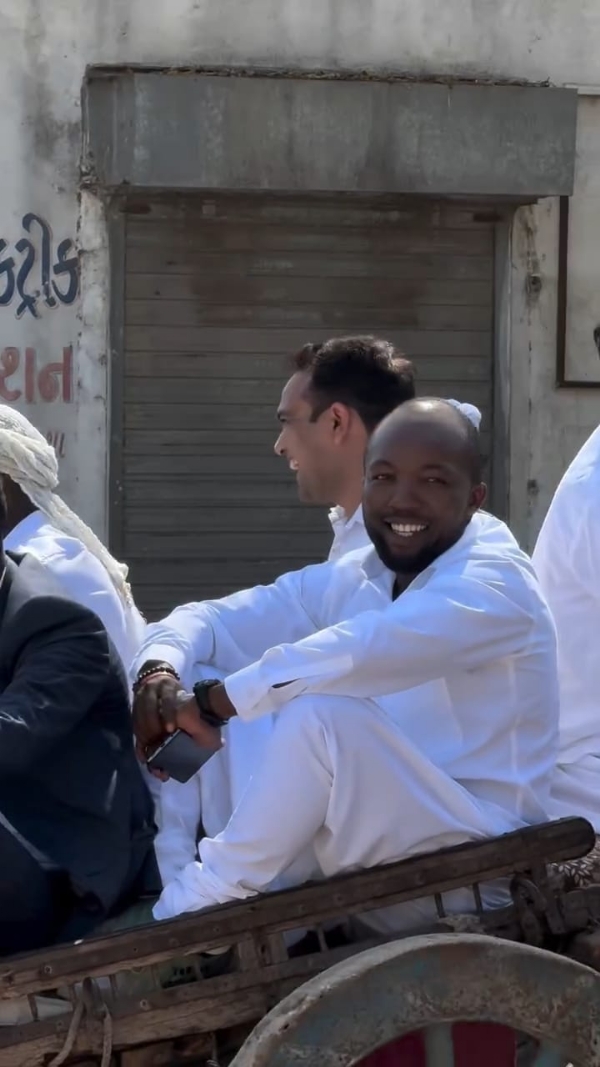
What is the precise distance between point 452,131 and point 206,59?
53.5 inches

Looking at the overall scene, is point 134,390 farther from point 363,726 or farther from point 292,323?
point 363,726

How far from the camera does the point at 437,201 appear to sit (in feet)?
28.4

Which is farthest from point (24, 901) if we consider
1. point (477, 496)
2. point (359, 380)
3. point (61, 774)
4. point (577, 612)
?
point (359, 380)

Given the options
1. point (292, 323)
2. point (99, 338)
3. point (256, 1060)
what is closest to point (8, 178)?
point (99, 338)

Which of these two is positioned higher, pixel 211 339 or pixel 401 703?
pixel 211 339

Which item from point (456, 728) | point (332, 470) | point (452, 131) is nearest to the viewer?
point (456, 728)

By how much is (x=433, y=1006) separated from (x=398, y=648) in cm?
61

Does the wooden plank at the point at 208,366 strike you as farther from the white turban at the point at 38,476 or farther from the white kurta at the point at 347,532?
the white kurta at the point at 347,532

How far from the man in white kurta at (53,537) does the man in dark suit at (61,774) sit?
84 cm

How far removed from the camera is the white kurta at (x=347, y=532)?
417 cm

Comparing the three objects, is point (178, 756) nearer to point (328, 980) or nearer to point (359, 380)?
point (328, 980)

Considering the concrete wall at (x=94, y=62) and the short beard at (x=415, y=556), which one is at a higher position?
the concrete wall at (x=94, y=62)

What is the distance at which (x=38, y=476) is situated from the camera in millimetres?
4367

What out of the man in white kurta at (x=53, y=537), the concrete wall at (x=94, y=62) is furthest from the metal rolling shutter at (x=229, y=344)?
the man in white kurta at (x=53, y=537)
